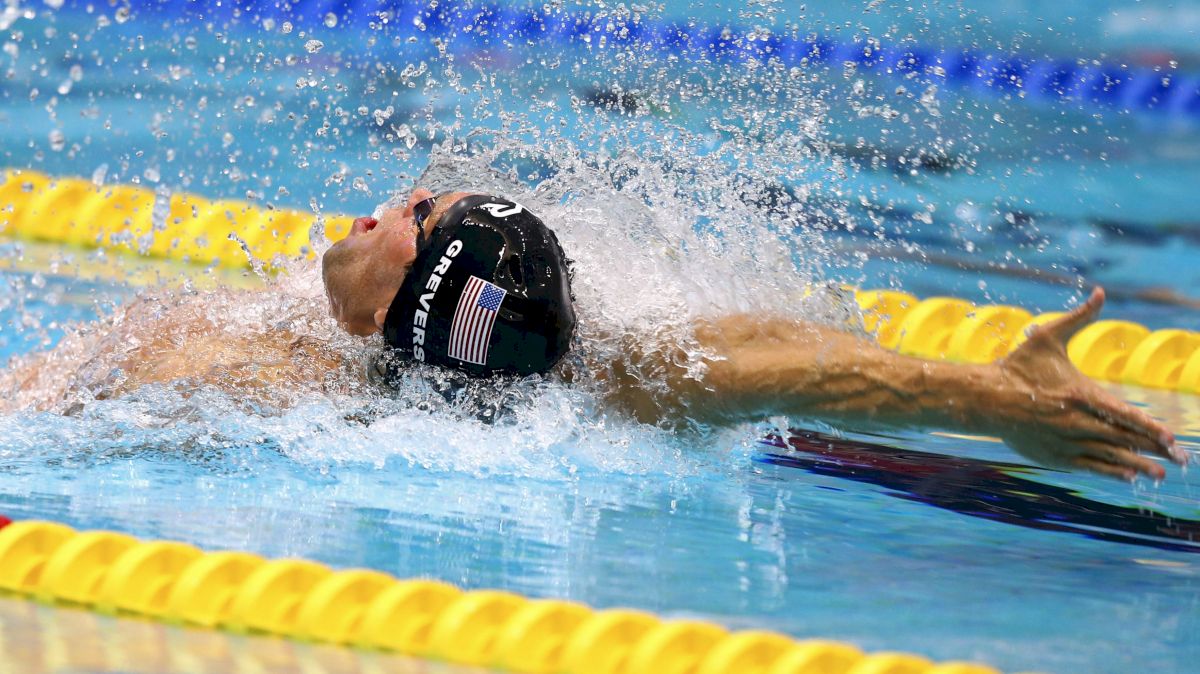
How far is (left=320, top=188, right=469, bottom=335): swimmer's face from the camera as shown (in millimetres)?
2652

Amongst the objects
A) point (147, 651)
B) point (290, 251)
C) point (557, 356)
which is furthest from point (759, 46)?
point (147, 651)

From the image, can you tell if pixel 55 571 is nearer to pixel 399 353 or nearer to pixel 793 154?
pixel 399 353

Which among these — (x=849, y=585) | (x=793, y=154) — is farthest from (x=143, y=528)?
(x=793, y=154)

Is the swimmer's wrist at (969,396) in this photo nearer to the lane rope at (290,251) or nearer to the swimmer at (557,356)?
the swimmer at (557,356)

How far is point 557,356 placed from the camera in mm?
2578

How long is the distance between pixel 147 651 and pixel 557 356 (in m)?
1.05

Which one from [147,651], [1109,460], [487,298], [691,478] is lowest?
[147,651]

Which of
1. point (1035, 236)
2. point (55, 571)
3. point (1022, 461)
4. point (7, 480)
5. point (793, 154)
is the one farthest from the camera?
point (1035, 236)

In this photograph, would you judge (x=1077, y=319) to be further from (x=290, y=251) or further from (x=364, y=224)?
(x=290, y=251)

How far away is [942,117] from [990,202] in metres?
0.89

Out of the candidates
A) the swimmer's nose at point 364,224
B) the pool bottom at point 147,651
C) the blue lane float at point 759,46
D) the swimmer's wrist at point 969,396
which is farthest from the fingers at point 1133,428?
the blue lane float at point 759,46

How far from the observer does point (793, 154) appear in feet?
11.2

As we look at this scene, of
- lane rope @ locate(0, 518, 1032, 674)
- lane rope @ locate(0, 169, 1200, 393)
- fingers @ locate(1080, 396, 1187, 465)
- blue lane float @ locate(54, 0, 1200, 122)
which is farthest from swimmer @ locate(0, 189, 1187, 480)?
blue lane float @ locate(54, 0, 1200, 122)

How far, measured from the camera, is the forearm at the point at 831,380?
83.0 inches
